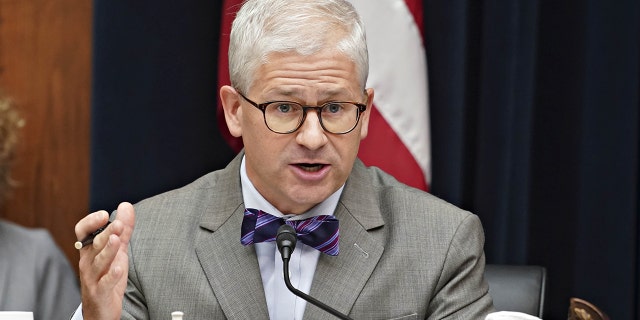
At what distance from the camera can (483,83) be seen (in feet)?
10.6

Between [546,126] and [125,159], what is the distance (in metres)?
1.41

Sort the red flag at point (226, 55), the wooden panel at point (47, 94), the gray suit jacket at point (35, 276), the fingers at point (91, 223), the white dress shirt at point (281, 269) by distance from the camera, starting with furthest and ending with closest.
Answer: the wooden panel at point (47, 94) → the red flag at point (226, 55) → the gray suit jacket at point (35, 276) → the white dress shirt at point (281, 269) → the fingers at point (91, 223)

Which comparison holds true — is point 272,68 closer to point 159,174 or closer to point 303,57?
point 303,57

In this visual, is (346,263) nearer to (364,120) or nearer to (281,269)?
(281,269)

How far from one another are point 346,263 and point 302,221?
0.13 metres

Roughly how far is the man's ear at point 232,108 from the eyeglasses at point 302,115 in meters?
0.14

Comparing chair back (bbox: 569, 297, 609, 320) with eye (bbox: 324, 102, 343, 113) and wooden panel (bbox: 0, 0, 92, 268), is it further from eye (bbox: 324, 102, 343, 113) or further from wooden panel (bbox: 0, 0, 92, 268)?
wooden panel (bbox: 0, 0, 92, 268)

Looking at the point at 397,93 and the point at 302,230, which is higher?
the point at 397,93

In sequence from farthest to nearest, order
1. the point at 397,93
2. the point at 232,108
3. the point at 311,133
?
1. the point at 397,93
2. the point at 232,108
3. the point at 311,133

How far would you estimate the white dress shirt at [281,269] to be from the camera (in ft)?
7.16

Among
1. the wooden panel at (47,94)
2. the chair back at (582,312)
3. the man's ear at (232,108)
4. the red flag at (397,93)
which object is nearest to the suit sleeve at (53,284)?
the wooden panel at (47,94)

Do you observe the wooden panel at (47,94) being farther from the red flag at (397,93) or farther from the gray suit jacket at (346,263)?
the gray suit jacket at (346,263)

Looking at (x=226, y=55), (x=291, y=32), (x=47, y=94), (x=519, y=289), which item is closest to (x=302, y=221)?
(x=291, y=32)

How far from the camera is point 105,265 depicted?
1823 mm
